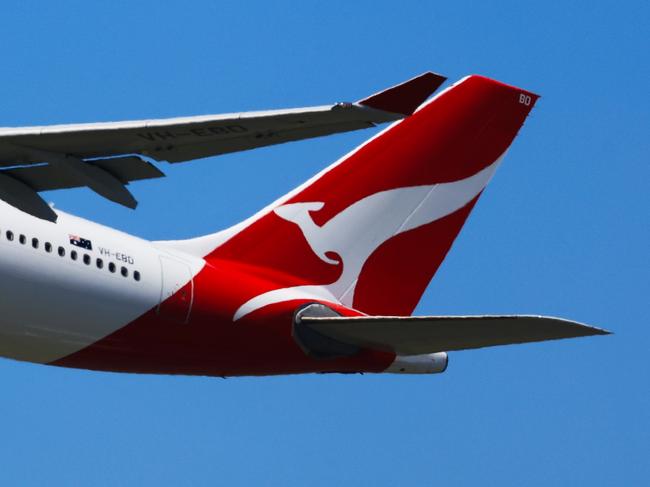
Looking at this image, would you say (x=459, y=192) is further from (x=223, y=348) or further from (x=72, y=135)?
(x=72, y=135)

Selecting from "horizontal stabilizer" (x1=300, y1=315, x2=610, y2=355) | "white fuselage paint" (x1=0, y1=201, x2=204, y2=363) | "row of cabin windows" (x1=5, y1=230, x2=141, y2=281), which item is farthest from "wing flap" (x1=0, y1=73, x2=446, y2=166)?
"horizontal stabilizer" (x1=300, y1=315, x2=610, y2=355)

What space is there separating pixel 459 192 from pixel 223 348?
199 inches

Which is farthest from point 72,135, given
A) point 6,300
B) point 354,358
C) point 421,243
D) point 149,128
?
point 421,243

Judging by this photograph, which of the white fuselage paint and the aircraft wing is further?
the white fuselage paint

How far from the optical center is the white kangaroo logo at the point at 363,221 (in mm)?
22844

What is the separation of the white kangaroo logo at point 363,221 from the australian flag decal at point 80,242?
3.50m

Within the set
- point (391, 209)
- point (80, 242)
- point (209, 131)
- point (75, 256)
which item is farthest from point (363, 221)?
point (209, 131)

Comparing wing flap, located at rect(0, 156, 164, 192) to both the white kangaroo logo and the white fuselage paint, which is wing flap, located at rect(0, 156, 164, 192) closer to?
the white fuselage paint

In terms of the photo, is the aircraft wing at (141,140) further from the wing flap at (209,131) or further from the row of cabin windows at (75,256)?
the row of cabin windows at (75,256)

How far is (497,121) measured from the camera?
79.6 feet

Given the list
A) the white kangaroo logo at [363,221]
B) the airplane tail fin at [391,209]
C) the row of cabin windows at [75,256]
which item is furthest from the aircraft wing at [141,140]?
the white kangaroo logo at [363,221]

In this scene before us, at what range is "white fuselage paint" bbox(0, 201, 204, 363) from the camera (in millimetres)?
19094

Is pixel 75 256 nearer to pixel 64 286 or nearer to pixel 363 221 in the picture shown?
pixel 64 286

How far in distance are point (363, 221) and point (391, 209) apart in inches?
19.0
